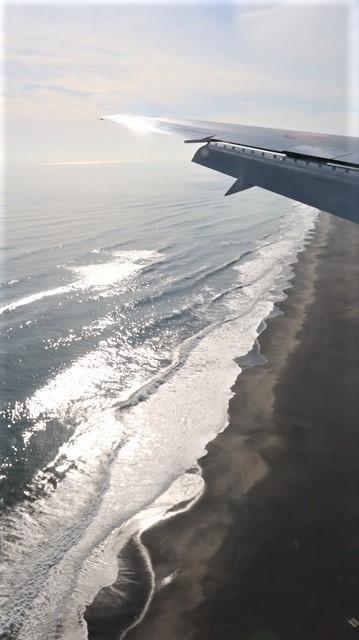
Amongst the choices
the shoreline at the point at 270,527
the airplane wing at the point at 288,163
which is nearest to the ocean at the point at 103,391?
the shoreline at the point at 270,527

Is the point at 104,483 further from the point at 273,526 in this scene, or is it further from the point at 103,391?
the point at 103,391

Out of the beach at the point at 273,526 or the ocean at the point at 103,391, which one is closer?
the beach at the point at 273,526

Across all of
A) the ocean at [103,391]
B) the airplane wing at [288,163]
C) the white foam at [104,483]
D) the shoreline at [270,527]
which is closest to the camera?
the airplane wing at [288,163]

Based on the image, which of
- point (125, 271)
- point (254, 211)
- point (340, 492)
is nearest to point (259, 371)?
point (340, 492)

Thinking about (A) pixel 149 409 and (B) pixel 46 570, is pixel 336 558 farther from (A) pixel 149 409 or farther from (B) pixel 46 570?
(A) pixel 149 409

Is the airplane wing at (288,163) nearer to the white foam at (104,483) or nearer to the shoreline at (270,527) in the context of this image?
the shoreline at (270,527)

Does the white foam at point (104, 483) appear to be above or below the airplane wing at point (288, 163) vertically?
below
